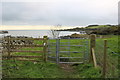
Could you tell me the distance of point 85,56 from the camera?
29.5 feet

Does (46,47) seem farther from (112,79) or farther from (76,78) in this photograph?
(112,79)

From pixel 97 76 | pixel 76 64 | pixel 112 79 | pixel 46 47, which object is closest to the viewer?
pixel 112 79

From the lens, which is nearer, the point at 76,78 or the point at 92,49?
the point at 76,78

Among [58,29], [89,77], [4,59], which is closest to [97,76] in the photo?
[89,77]

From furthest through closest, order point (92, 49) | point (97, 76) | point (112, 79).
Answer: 1. point (92, 49)
2. point (97, 76)
3. point (112, 79)

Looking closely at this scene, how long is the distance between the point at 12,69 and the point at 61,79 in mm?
2630

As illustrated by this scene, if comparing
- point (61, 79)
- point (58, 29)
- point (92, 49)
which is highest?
point (58, 29)

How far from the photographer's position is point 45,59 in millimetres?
9070

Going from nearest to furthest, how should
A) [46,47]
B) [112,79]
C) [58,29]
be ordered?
[112,79]
[46,47]
[58,29]

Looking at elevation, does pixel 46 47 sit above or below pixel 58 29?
below

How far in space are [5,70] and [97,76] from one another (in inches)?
158

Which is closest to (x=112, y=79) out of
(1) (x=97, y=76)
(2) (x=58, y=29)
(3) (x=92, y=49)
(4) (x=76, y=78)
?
(1) (x=97, y=76)

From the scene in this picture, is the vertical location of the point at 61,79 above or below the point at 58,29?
below

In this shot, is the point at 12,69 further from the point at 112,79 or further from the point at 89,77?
the point at 112,79
